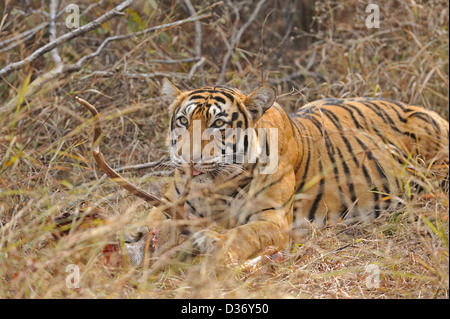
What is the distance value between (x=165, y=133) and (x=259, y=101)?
1502 mm

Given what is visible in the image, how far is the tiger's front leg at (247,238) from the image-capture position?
106 inches

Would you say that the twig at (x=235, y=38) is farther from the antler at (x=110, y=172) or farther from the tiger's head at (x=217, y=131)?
the antler at (x=110, y=172)

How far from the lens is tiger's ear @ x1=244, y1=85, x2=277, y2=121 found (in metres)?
3.15

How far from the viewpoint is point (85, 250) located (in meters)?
2.38

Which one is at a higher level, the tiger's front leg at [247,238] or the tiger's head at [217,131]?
the tiger's head at [217,131]

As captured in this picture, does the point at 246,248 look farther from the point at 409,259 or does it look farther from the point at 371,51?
the point at 371,51

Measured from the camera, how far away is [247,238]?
2869 mm

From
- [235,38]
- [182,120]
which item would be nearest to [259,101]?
[182,120]

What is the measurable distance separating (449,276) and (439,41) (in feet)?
12.4

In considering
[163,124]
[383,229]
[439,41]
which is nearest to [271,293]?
[383,229]

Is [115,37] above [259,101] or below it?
above

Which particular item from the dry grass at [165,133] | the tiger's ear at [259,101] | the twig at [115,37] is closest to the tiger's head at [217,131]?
the tiger's ear at [259,101]

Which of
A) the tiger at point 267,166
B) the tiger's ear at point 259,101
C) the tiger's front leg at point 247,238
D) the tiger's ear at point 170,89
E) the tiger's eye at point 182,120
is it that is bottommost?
the tiger's front leg at point 247,238

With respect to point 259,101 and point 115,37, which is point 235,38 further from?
point 259,101
